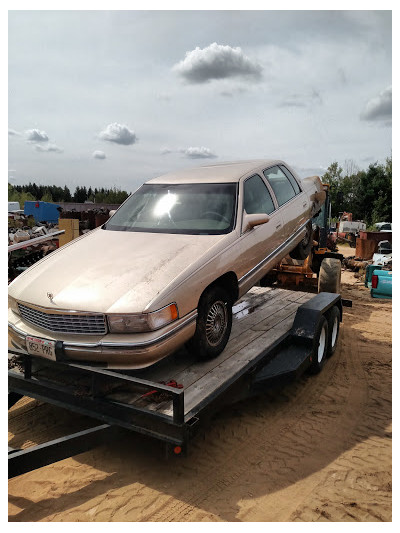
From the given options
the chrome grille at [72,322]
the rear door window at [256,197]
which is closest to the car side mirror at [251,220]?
the rear door window at [256,197]

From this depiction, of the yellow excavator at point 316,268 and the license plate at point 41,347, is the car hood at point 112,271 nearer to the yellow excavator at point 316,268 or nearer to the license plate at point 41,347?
the license plate at point 41,347

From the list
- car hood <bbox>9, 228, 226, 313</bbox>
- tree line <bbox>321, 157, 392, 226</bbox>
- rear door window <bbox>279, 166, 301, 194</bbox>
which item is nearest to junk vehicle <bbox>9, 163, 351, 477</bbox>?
car hood <bbox>9, 228, 226, 313</bbox>

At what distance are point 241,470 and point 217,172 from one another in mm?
3213

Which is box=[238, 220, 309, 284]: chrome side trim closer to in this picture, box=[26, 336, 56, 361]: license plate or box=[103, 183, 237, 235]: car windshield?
box=[103, 183, 237, 235]: car windshield

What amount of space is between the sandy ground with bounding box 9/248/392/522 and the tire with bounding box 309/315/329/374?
36cm

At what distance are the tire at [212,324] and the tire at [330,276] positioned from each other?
4.72 m

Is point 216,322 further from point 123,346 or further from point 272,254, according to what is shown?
point 272,254

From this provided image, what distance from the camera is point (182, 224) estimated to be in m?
4.39

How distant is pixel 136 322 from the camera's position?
3154 millimetres

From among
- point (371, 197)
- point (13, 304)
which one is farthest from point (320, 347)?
point (371, 197)

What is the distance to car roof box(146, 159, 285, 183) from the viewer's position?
15.8 feet

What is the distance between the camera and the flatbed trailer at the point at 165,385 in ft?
9.76

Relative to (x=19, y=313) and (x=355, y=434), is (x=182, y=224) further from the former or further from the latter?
(x=355, y=434)
